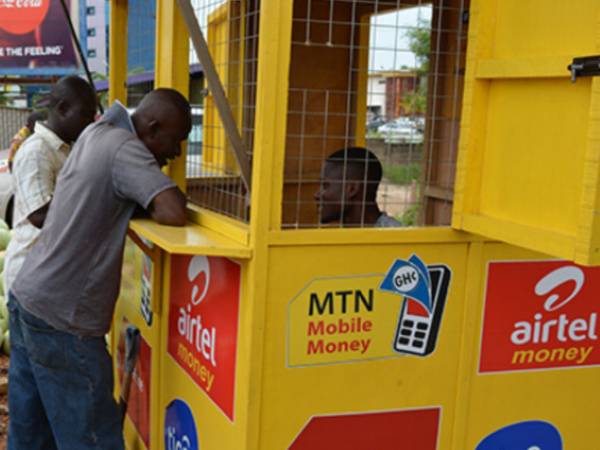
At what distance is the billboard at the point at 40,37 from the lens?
570 inches

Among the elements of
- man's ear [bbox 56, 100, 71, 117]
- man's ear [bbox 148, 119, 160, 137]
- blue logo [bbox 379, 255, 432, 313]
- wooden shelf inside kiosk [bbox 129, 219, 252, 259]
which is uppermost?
man's ear [bbox 56, 100, 71, 117]

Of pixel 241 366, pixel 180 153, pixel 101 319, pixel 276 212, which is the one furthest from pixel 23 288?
pixel 276 212

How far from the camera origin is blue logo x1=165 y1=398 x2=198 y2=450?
9.39ft

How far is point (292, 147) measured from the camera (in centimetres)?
446

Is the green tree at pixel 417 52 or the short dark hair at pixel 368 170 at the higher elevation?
the green tree at pixel 417 52

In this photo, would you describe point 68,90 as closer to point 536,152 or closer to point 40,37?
point 536,152

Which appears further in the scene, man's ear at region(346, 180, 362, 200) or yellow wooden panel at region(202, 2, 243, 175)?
yellow wooden panel at region(202, 2, 243, 175)

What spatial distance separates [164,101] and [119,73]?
128 cm

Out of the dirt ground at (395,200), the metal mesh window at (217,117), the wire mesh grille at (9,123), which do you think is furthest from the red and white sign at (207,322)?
the wire mesh grille at (9,123)

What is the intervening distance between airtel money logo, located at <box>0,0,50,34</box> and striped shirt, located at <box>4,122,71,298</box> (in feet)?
41.2

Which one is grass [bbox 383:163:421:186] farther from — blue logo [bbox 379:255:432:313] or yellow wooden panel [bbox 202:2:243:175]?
yellow wooden panel [bbox 202:2:243:175]

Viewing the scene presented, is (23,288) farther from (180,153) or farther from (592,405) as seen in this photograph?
(592,405)

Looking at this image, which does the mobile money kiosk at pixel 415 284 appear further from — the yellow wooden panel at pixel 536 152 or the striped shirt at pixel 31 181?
the striped shirt at pixel 31 181

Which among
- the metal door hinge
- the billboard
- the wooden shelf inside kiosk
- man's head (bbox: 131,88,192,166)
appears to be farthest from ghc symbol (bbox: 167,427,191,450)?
the billboard
